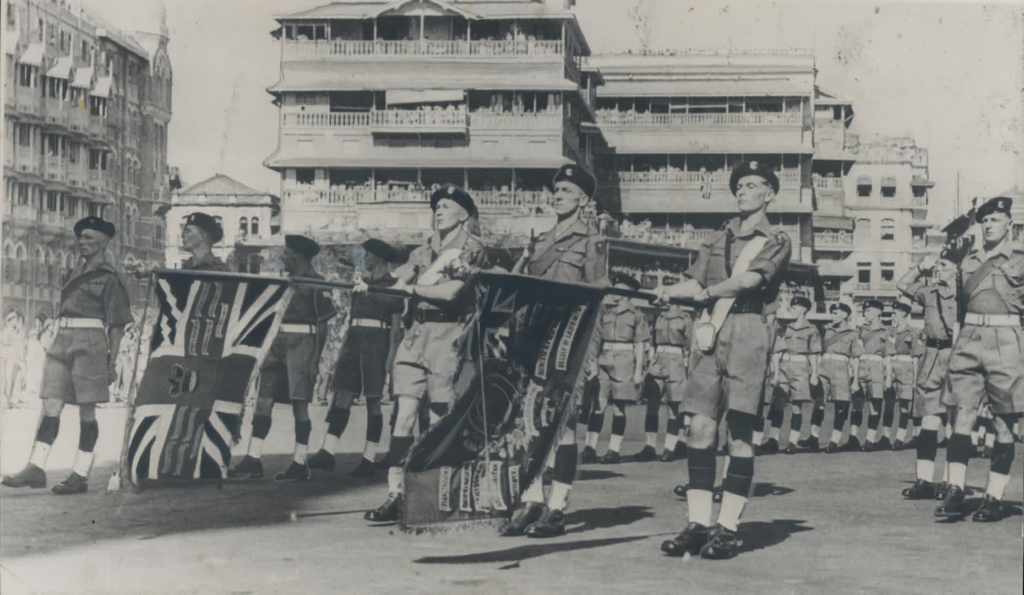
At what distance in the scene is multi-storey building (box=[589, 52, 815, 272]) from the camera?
29.3 feet

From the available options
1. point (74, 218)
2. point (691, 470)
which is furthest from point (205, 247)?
point (691, 470)

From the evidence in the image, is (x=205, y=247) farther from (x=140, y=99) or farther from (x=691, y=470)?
(x=691, y=470)

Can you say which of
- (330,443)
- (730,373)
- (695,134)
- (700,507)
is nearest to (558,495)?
(700,507)

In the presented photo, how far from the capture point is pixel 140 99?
30.7 feet

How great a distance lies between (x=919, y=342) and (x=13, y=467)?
6.81 meters

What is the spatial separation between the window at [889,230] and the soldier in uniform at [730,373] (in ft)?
7.63

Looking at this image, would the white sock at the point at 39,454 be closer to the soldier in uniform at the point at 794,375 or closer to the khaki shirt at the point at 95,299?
the khaki shirt at the point at 95,299

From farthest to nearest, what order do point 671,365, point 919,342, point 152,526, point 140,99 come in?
point 671,365, point 919,342, point 140,99, point 152,526

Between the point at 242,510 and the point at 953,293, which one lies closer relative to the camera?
the point at 242,510

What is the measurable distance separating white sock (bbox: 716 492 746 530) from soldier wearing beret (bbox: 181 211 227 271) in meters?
3.92

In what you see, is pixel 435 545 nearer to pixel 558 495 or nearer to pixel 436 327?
pixel 558 495

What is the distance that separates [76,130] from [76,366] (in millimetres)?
1784

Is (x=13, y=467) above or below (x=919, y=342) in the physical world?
below

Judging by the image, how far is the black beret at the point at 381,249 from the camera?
9.07m
